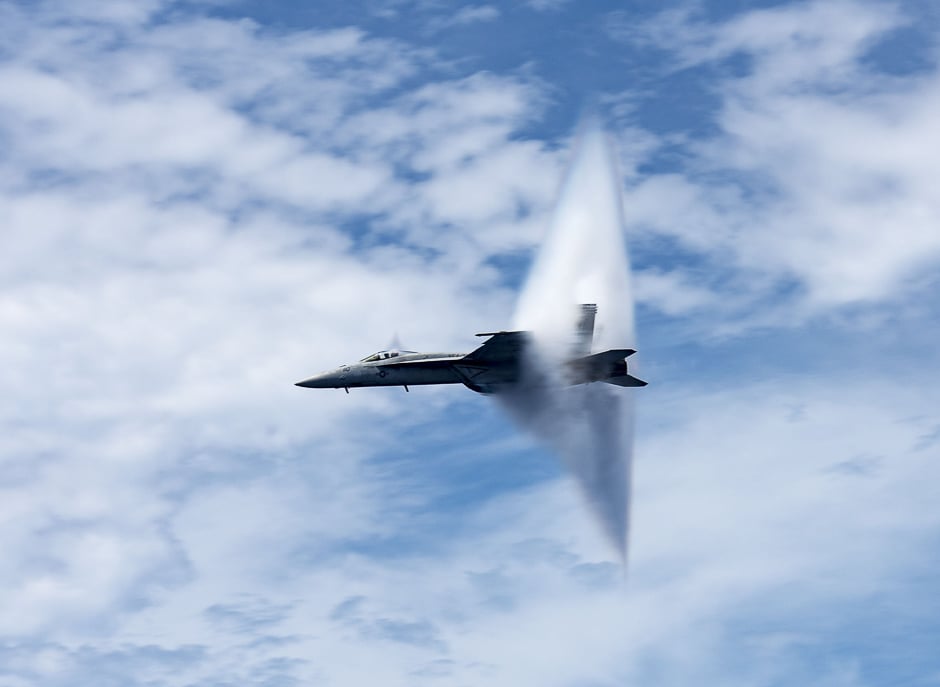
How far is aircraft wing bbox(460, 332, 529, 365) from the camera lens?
263 feet

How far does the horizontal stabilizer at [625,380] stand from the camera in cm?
8275

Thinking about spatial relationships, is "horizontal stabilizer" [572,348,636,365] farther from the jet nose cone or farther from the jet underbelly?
the jet nose cone

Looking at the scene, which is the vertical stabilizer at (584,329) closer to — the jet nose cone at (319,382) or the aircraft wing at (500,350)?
the aircraft wing at (500,350)

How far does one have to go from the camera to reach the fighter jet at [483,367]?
3187 inches

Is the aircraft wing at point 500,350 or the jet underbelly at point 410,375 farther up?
the jet underbelly at point 410,375

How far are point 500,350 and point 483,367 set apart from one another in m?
2.49

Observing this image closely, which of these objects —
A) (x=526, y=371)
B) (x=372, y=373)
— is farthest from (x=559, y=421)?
(x=372, y=373)

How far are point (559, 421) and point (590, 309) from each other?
9775mm

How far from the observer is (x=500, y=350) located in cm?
8144

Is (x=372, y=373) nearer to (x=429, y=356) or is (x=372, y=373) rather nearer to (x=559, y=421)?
(x=429, y=356)

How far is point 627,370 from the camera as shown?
82.8 meters

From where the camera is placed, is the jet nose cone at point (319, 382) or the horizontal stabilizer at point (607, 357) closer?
the horizontal stabilizer at point (607, 357)

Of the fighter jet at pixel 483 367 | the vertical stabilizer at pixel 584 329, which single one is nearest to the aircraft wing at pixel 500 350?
the fighter jet at pixel 483 367

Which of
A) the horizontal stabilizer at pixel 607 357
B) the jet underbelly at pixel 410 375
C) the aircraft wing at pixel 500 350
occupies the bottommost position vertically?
the horizontal stabilizer at pixel 607 357
